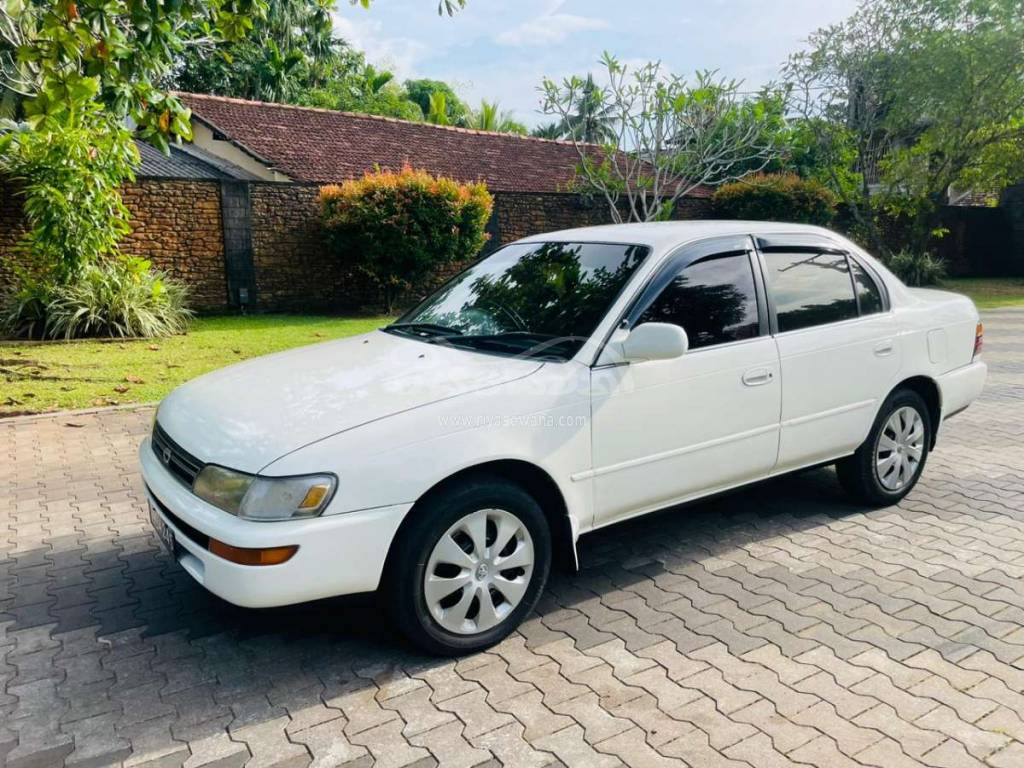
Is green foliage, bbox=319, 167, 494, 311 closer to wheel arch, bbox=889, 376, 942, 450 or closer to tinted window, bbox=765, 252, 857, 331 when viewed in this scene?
tinted window, bbox=765, 252, 857, 331

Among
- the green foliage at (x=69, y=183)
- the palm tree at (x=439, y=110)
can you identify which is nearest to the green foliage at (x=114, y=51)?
the green foliage at (x=69, y=183)

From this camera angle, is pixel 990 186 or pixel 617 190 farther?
pixel 990 186

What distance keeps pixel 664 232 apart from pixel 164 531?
2.75 m

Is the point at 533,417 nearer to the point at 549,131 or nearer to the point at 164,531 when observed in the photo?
the point at 164,531

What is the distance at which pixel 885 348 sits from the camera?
174 inches

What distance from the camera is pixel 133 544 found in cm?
433

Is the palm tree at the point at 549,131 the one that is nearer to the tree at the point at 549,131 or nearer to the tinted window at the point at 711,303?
the tree at the point at 549,131

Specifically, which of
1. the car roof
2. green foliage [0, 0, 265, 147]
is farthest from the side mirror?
green foliage [0, 0, 265, 147]

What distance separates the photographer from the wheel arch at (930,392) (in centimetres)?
466

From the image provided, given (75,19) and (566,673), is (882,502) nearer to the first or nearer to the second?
(566,673)

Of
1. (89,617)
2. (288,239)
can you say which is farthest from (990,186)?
(89,617)

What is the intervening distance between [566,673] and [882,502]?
265 cm

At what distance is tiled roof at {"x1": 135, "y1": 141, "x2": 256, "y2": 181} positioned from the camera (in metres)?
16.6

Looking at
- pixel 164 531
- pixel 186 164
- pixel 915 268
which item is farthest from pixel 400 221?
pixel 915 268
